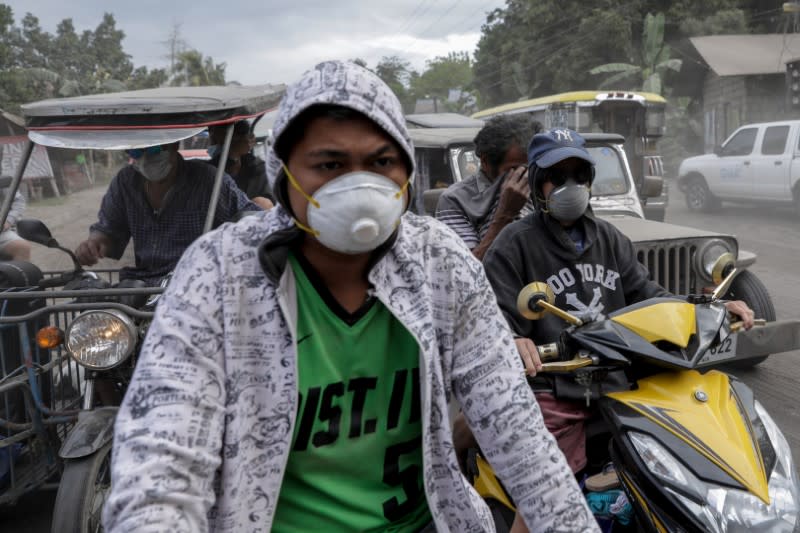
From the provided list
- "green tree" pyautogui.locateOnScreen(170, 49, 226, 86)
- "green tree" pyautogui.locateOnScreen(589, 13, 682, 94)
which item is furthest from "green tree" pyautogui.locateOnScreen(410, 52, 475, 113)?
"green tree" pyautogui.locateOnScreen(589, 13, 682, 94)

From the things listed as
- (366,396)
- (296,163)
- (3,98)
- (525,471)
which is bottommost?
(525,471)

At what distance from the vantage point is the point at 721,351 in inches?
97.9

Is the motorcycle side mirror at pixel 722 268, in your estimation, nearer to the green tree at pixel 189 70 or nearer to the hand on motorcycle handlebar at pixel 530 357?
the hand on motorcycle handlebar at pixel 530 357

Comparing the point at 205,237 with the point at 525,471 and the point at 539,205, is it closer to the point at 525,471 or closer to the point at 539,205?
the point at 525,471

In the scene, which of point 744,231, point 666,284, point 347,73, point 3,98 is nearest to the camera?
point 347,73

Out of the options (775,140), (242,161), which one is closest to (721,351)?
(242,161)

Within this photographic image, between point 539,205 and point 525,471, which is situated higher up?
point 539,205

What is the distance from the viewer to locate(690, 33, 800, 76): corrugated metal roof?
2690cm

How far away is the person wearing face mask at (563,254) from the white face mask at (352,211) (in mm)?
1682

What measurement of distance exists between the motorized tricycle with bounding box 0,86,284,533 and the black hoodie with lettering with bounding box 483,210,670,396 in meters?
1.53

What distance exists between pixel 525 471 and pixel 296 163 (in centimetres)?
75

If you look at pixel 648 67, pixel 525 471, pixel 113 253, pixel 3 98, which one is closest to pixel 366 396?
pixel 525 471

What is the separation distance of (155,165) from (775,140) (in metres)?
14.8

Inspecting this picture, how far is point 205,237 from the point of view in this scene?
1440 mm
